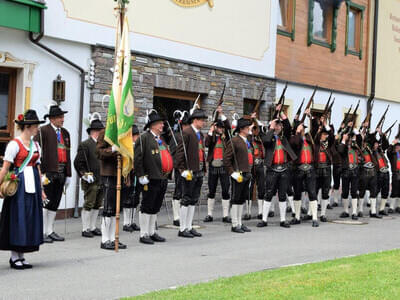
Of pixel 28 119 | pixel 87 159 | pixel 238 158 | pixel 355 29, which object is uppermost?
pixel 355 29

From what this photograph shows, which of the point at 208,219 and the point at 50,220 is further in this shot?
the point at 208,219

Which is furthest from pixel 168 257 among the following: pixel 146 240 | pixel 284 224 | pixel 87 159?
pixel 284 224

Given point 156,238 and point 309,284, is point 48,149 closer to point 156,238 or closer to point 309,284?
point 156,238

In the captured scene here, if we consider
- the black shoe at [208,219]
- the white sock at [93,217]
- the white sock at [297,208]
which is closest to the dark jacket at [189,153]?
the white sock at [93,217]

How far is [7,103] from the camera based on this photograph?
39.3 feet

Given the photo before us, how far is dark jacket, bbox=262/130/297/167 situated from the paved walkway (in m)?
1.35

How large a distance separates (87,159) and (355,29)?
14313 mm

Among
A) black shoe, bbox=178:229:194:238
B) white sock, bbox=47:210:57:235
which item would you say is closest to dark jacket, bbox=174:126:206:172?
black shoe, bbox=178:229:194:238

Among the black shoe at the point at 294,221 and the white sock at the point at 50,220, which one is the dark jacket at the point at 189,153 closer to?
the white sock at the point at 50,220

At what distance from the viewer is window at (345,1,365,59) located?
2170 centimetres

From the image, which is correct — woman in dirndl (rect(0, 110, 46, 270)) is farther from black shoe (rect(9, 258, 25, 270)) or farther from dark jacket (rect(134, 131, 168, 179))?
dark jacket (rect(134, 131, 168, 179))

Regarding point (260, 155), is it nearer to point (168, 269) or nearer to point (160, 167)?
point (160, 167)

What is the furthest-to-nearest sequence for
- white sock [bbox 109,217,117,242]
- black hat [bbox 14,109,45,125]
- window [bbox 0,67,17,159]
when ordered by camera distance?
1. window [bbox 0,67,17,159]
2. white sock [bbox 109,217,117,242]
3. black hat [bbox 14,109,45,125]

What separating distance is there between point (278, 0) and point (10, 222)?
12.9 meters
